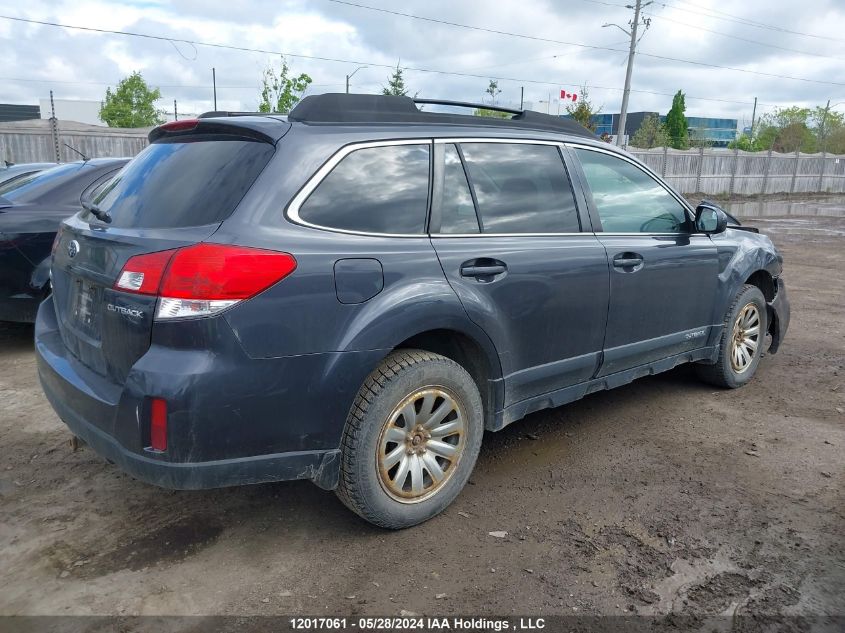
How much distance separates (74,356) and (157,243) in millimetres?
817

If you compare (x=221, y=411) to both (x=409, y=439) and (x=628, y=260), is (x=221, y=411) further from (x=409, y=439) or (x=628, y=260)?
(x=628, y=260)

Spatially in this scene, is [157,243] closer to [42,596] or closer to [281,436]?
[281,436]

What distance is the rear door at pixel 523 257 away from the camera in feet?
10.9

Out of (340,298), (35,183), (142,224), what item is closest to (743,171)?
(35,183)

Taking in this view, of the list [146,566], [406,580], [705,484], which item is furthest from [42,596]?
[705,484]

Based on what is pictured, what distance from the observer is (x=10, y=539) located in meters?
3.12

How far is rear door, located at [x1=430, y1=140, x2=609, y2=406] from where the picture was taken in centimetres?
334

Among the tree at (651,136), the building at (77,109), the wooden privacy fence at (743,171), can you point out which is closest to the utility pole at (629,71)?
the wooden privacy fence at (743,171)

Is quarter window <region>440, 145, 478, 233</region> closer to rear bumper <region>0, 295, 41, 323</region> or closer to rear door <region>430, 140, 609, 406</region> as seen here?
rear door <region>430, 140, 609, 406</region>


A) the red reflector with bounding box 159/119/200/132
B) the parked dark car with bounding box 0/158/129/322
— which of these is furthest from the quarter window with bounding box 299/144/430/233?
the parked dark car with bounding box 0/158/129/322

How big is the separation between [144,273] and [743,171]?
35.9m

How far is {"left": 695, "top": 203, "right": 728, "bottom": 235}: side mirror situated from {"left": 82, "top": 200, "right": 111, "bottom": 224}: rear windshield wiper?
3.54m

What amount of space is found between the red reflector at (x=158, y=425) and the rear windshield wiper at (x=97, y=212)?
1.02m

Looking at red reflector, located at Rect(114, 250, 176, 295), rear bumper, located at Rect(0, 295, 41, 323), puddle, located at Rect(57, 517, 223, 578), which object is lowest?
puddle, located at Rect(57, 517, 223, 578)
